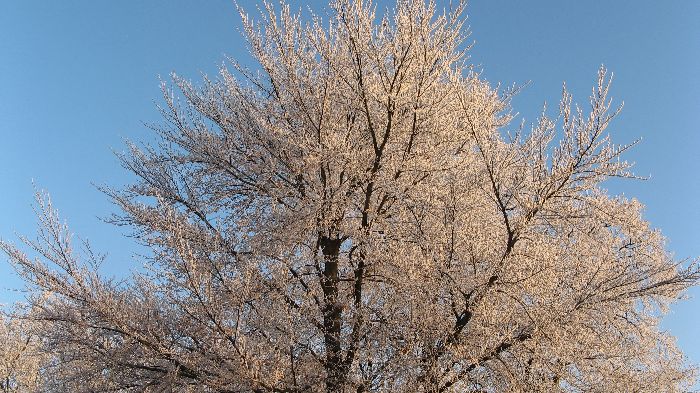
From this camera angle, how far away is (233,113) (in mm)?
8844

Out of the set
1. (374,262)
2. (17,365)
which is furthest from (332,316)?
(17,365)

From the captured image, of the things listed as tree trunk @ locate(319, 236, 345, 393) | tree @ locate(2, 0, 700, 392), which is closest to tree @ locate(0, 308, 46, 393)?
tree @ locate(2, 0, 700, 392)

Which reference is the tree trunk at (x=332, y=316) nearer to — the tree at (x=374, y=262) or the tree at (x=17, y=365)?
the tree at (x=374, y=262)

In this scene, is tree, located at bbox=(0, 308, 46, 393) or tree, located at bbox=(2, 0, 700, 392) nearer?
tree, located at bbox=(2, 0, 700, 392)

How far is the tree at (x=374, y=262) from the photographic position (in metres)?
6.54

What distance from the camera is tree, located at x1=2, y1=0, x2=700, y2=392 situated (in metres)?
6.54

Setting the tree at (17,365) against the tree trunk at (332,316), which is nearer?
the tree trunk at (332,316)

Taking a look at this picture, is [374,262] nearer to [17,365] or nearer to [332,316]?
[332,316]

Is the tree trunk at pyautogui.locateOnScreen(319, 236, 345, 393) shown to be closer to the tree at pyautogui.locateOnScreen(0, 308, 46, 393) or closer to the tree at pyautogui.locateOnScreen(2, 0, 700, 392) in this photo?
the tree at pyautogui.locateOnScreen(2, 0, 700, 392)

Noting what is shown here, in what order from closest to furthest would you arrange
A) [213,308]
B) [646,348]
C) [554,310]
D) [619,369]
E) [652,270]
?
[213,308], [554,310], [652,270], [619,369], [646,348]

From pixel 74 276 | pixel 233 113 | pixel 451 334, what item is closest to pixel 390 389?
pixel 451 334

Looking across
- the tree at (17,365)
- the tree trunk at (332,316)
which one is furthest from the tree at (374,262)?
the tree at (17,365)

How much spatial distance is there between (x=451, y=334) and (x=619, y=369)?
3.61 m

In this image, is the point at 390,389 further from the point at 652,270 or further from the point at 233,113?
the point at 233,113
